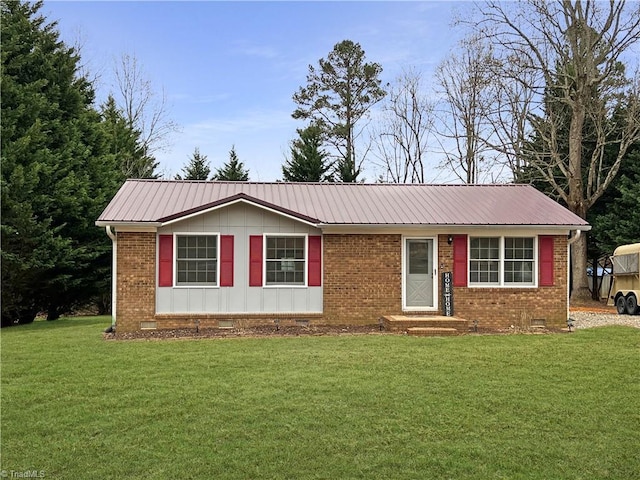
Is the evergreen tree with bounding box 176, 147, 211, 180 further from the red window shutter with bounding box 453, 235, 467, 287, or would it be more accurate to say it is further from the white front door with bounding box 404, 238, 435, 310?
the red window shutter with bounding box 453, 235, 467, 287

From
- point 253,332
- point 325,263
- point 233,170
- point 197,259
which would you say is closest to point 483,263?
point 325,263

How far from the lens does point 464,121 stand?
31422mm

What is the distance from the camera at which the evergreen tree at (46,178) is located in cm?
1566

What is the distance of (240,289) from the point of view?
1348cm

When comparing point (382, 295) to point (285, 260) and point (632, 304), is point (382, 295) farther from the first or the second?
point (632, 304)

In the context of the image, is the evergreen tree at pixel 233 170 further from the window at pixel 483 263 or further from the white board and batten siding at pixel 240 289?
the window at pixel 483 263

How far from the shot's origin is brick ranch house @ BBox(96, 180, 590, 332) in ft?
43.2

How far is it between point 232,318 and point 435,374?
6.57 metres

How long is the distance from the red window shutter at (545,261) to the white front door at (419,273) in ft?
9.02

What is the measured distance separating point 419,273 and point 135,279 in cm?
707

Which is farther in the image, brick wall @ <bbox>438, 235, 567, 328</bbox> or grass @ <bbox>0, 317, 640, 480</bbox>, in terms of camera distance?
brick wall @ <bbox>438, 235, 567, 328</bbox>

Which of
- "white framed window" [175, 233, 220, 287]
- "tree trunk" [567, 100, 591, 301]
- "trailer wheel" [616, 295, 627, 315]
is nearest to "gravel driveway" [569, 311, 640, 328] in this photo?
"trailer wheel" [616, 295, 627, 315]

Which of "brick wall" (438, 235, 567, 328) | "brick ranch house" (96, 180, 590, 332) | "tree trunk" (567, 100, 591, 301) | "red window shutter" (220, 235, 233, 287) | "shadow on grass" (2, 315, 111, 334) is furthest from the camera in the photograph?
"tree trunk" (567, 100, 591, 301)

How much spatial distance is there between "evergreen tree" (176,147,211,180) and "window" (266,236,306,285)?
1967 cm
